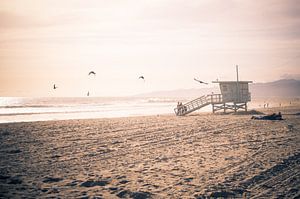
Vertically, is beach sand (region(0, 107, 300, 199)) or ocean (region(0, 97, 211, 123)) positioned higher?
ocean (region(0, 97, 211, 123))

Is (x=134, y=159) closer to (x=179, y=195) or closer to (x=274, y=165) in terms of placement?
(x=179, y=195)

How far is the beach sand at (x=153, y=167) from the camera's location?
6.62m

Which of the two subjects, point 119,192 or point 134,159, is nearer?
point 119,192

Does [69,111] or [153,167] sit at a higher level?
[69,111]

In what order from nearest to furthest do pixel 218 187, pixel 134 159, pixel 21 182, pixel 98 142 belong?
pixel 218 187
pixel 21 182
pixel 134 159
pixel 98 142

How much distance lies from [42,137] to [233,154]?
34.3ft

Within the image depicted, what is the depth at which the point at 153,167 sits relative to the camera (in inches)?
348

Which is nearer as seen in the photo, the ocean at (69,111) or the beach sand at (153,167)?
the beach sand at (153,167)

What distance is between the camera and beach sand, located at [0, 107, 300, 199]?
6.62 meters

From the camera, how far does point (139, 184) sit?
7148 mm

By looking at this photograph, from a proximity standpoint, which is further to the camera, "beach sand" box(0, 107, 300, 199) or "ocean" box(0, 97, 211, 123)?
"ocean" box(0, 97, 211, 123)

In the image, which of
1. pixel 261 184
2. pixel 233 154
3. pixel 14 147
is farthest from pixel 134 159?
pixel 14 147

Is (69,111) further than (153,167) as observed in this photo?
Yes

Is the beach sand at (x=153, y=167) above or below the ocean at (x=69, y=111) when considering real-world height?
below
